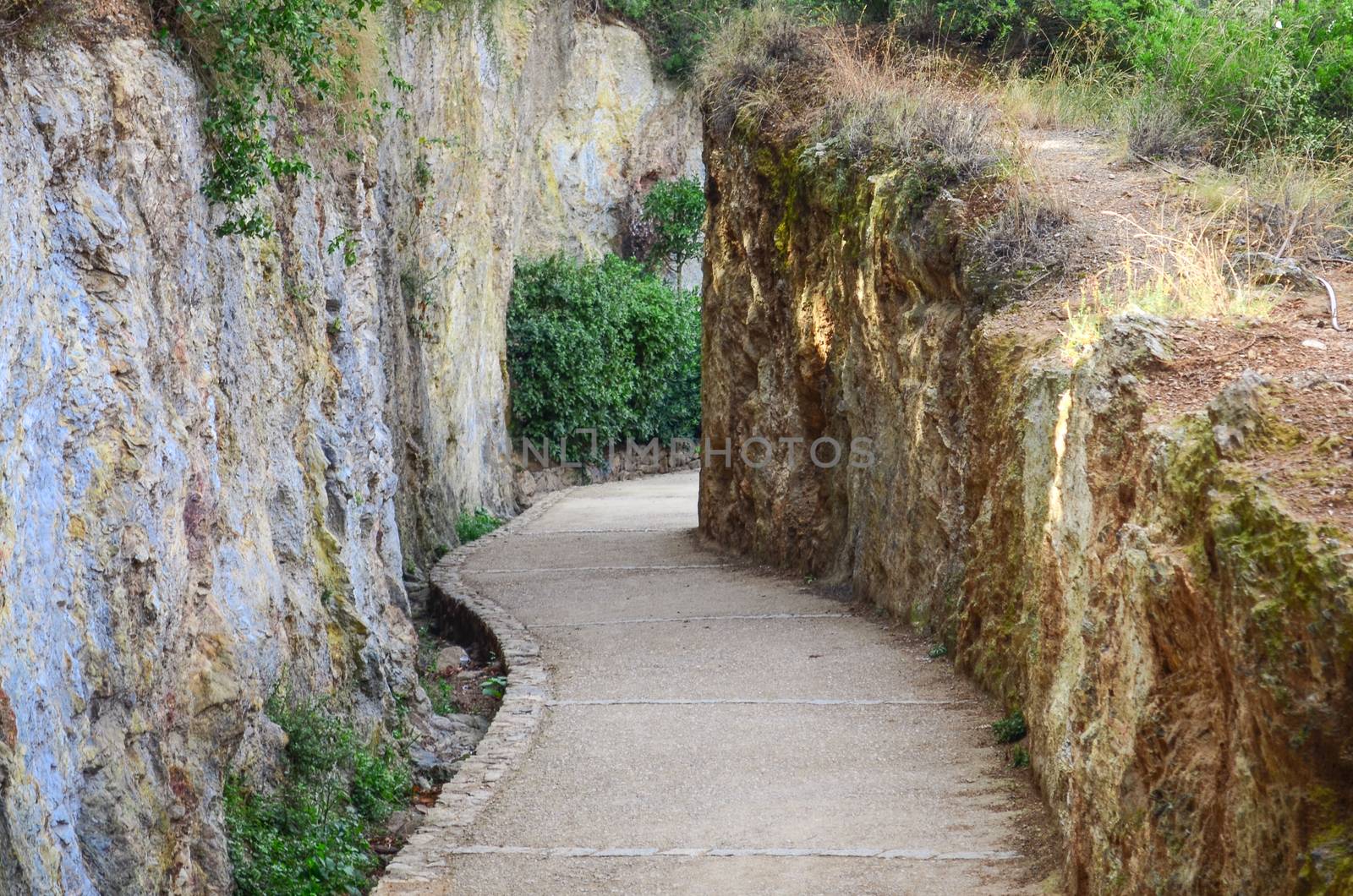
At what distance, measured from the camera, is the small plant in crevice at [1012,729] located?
22.9 feet

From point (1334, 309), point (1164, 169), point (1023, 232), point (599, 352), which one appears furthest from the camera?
point (599, 352)

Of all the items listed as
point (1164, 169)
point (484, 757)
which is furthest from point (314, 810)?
point (1164, 169)

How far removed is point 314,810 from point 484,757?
1105mm

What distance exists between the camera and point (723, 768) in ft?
22.8

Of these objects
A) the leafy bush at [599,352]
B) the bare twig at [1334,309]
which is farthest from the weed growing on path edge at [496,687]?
the leafy bush at [599,352]

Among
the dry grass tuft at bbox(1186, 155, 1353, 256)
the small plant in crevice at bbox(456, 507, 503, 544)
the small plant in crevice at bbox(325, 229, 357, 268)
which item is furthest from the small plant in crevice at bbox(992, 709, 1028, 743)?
the small plant in crevice at bbox(456, 507, 503, 544)

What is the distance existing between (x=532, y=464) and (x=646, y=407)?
2586mm

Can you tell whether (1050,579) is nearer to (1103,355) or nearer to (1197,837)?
(1103,355)

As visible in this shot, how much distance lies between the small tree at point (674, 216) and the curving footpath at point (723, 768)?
13.8 m

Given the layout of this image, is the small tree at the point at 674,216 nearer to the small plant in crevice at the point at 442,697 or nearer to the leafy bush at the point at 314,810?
the small plant in crevice at the point at 442,697

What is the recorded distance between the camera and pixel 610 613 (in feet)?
36.3

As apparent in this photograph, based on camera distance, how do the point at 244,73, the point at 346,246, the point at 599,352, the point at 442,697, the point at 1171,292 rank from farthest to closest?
the point at 599,352, the point at 442,697, the point at 346,246, the point at 244,73, the point at 1171,292

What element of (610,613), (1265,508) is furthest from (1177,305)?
(610,613)

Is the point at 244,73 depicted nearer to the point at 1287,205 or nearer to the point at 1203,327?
the point at 1203,327
